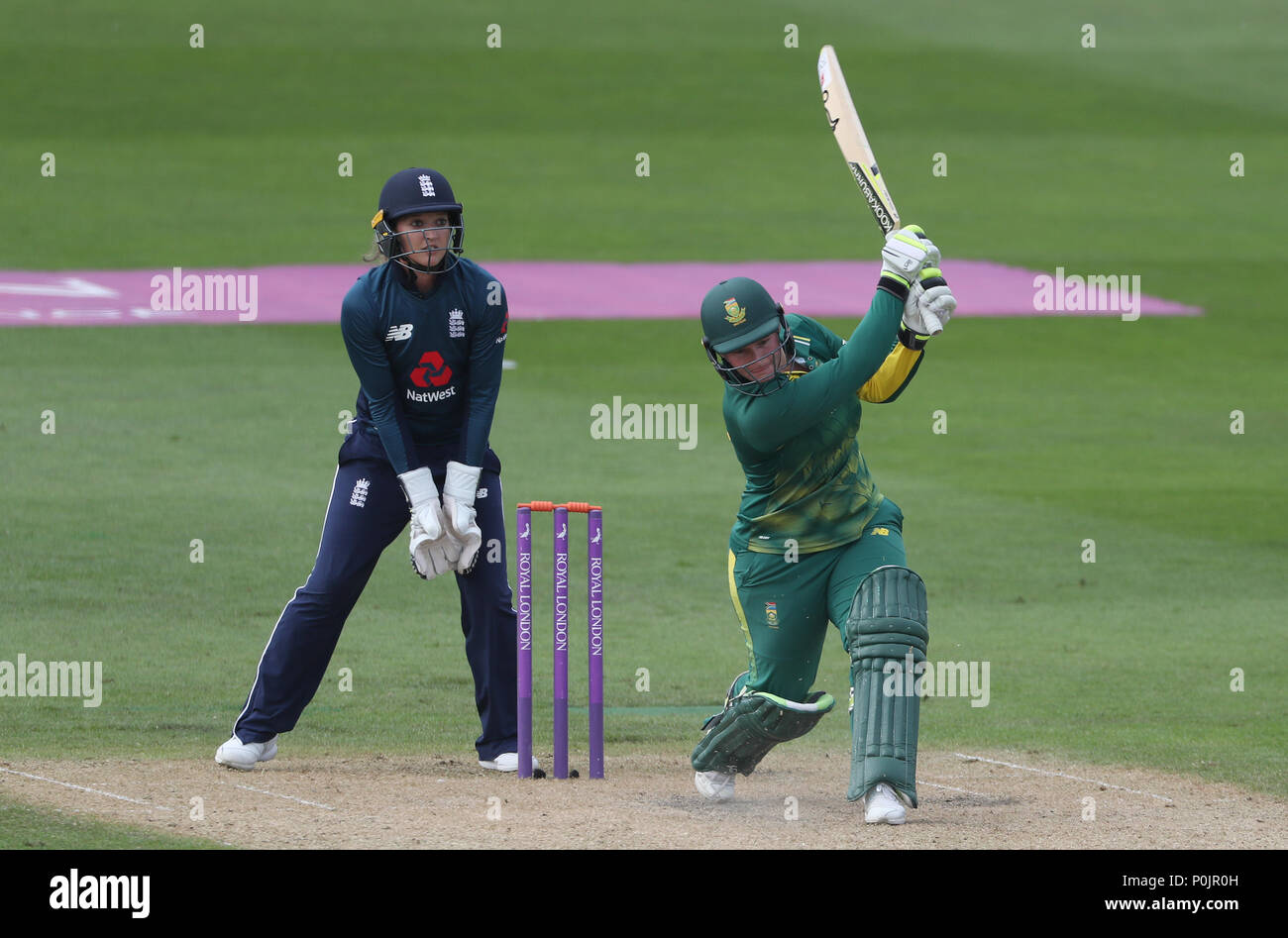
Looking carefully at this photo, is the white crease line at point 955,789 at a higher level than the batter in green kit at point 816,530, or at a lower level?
lower

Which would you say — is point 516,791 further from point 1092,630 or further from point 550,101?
point 550,101

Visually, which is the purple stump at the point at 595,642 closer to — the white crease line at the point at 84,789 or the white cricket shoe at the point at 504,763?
the white cricket shoe at the point at 504,763

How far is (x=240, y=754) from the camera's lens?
7074mm

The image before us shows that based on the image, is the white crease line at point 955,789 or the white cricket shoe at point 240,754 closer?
the white crease line at point 955,789

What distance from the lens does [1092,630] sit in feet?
33.1

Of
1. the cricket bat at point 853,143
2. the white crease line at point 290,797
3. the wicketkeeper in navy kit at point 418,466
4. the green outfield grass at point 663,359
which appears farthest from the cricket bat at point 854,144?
the white crease line at point 290,797

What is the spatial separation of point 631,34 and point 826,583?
3109 cm

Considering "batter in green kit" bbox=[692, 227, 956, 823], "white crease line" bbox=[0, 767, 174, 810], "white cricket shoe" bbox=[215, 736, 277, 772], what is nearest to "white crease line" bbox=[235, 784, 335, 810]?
"white cricket shoe" bbox=[215, 736, 277, 772]

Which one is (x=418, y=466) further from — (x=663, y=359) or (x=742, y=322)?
(x=663, y=359)

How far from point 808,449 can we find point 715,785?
1239 mm

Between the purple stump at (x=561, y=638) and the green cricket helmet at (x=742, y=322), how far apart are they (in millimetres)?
959

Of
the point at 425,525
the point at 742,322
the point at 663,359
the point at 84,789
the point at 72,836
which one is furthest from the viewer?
the point at 663,359

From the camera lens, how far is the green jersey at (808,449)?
6.36 meters

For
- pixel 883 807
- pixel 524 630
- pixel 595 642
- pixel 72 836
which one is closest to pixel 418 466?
pixel 524 630
